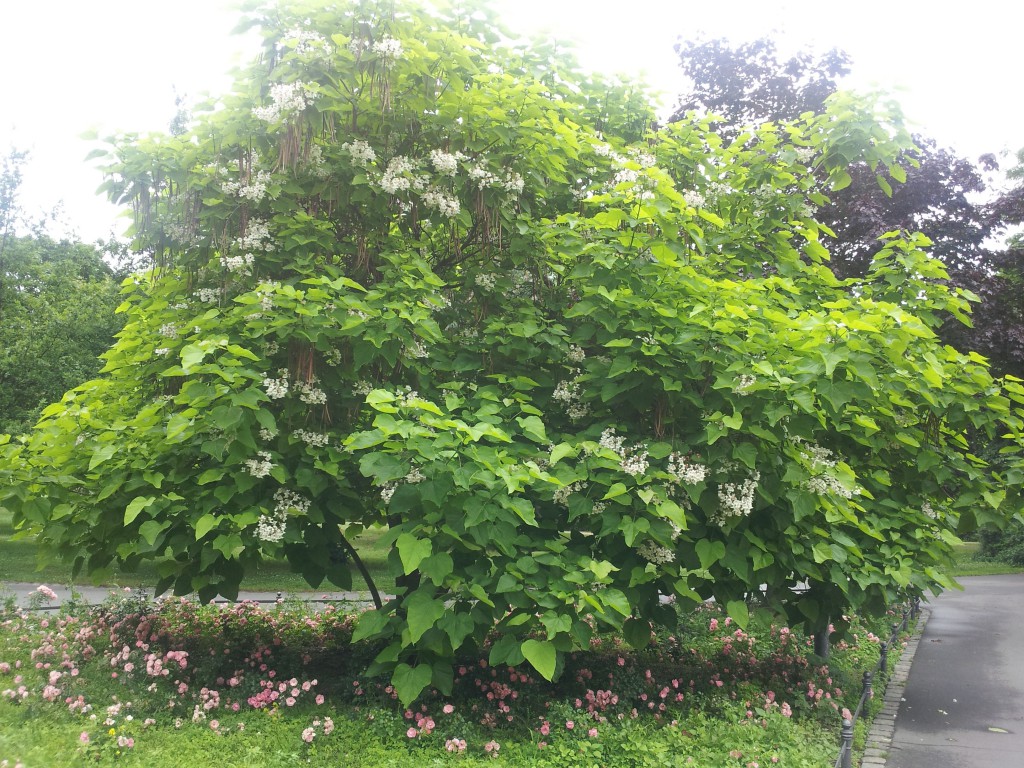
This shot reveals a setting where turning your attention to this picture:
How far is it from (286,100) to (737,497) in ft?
13.3

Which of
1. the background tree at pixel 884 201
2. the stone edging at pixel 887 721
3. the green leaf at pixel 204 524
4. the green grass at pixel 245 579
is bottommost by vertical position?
the green grass at pixel 245 579

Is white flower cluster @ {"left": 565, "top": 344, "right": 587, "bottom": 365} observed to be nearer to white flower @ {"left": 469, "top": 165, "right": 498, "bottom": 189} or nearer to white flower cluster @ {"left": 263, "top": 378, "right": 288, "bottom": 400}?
white flower @ {"left": 469, "top": 165, "right": 498, "bottom": 189}

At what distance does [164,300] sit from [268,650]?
10.5ft

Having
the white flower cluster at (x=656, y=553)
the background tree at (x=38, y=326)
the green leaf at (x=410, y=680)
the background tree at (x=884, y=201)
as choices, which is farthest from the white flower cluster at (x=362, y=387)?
the background tree at (x=38, y=326)

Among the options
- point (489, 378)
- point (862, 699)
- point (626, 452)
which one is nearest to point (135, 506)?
point (489, 378)

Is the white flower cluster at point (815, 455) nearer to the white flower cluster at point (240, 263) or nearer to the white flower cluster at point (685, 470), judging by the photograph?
the white flower cluster at point (685, 470)

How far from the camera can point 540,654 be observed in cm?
420

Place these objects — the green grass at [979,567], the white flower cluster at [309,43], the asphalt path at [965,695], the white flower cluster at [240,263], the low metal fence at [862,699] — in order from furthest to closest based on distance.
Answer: the green grass at [979,567] < the asphalt path at [965,695] < the white flower cluster at [240,263] < the white flower cluster at [309,43] < the low metal fence at [862,699]

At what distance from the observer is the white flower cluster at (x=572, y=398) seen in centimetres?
549

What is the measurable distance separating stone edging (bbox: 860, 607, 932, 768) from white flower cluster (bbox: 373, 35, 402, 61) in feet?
20.6

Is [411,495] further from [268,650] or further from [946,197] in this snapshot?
[946,197]

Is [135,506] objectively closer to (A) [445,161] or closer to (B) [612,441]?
(B) [612,441]

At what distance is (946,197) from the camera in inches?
473

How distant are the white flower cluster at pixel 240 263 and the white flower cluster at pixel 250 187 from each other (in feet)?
1.38
